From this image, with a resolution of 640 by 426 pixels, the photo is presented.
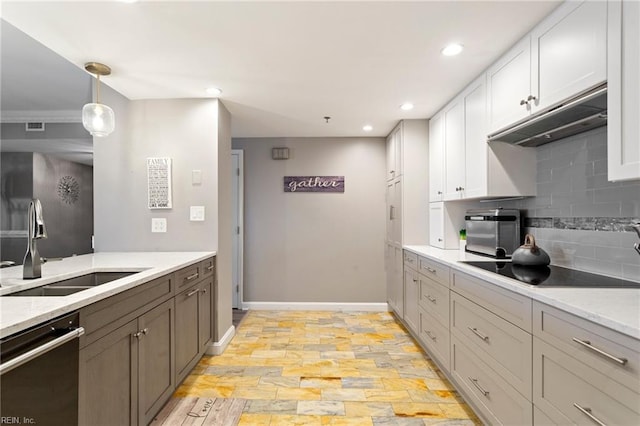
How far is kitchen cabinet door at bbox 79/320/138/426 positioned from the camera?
123 centimetres

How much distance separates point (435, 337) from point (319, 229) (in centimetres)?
A: 218

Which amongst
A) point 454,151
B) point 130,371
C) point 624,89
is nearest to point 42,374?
point 130,371

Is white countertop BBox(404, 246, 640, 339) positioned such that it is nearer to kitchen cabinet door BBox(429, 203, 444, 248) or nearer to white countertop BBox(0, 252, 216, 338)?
kitchen cabinet door BBox(429, 203, 444, 248)

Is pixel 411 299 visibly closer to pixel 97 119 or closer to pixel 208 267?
pixel 208 267

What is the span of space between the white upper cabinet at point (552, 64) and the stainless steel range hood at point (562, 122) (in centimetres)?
4

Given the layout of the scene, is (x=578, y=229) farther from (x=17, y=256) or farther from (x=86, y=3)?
(x=17, y=256)

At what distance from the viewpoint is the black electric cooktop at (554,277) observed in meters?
1.44

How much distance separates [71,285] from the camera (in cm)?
174

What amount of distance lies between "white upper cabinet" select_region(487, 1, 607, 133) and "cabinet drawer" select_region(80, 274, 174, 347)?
240 cm

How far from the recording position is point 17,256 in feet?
11.7

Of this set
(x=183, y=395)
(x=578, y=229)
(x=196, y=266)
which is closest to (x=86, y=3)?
(x=196, y=266)

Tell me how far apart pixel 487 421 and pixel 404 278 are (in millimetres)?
1734

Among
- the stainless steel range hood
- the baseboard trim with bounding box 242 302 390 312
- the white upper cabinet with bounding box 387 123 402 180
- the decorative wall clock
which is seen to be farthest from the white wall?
the stainless steel range hood

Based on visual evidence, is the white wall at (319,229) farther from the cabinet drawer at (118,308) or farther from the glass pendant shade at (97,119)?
the cabinet drawer at (118,308)
